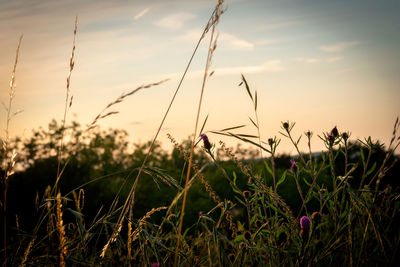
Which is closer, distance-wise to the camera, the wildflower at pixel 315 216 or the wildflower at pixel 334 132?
the wildflower at pixel 315 216

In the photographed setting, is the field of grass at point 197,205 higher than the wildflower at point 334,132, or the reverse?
the wildflower at point 334,132

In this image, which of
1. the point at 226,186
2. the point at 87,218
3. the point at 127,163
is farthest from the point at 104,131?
the point at 87,218

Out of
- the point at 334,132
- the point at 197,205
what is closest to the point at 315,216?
the point at 334,132

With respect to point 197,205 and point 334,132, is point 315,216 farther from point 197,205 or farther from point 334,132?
point 197,205

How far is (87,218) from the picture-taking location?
19.3 ft

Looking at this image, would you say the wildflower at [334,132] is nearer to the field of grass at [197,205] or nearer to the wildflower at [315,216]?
the field of grass at [197,205]

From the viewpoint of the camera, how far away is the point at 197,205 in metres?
7.53

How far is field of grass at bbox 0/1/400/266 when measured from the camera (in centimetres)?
157

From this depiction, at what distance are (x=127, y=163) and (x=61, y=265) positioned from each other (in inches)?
462

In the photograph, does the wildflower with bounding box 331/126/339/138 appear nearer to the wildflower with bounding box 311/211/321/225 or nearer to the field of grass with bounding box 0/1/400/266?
the field of grass with bounding box 0/1/400/266

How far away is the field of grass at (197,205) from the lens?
5.16ft

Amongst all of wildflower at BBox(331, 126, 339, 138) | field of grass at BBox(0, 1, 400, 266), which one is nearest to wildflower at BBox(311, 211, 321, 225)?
field of grass at BBox(0, 1, 400, 266)

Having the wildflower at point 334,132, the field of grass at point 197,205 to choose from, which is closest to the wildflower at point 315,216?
the field of grass at point 197,205

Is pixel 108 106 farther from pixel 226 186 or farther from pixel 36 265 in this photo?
pixel 226 186
